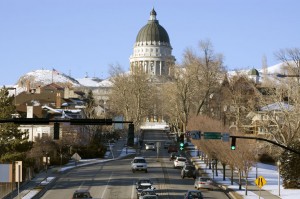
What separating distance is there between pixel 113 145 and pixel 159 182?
57.0 meters

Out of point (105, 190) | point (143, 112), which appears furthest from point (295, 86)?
point (143, 112)

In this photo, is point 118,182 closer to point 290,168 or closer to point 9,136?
point 9,136

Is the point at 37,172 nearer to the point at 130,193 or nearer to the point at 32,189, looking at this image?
the point at 32,189

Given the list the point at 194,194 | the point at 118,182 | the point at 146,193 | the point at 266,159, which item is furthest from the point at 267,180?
the point at 266,159

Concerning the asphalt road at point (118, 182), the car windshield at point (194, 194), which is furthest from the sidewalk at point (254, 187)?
the car windshield at point (194, 194)

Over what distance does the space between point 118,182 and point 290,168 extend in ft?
41.9

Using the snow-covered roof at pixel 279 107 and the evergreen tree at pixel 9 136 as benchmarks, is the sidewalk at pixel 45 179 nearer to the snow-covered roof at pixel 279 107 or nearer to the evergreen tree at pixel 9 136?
the evergreen tree at pixel 9 136

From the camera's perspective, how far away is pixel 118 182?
57094mm

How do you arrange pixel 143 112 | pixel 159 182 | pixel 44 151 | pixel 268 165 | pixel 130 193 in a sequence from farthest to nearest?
pixel 143 112 < pixel 268 165 < pixel 44 151 < pixel 159 182 < pixel 130 193

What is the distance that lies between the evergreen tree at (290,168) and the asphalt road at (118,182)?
205 inches

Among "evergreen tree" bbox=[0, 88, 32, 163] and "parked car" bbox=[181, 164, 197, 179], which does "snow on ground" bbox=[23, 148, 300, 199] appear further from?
"evergreen tree" bbox=[0, 88, 32, 163]

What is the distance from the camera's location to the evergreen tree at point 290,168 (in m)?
54.4

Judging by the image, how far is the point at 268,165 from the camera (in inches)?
3162

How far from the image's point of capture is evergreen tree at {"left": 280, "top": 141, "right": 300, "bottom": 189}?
5441 centimetres
